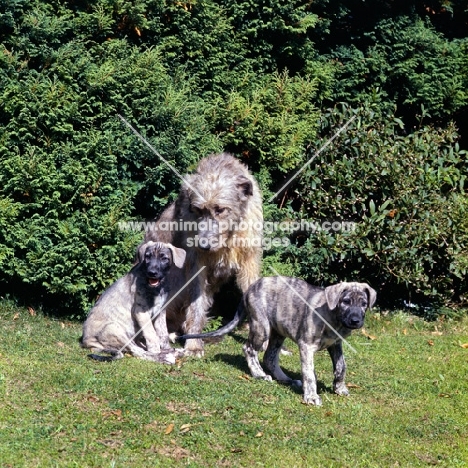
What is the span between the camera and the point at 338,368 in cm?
818

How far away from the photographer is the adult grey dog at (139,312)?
9203mm

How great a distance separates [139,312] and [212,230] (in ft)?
4.45

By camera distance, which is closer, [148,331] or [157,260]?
[157,260]

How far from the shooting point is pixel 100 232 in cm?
1016

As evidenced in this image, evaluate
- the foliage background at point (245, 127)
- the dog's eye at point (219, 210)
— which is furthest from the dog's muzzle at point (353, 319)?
the foliage background at point (245, 127)

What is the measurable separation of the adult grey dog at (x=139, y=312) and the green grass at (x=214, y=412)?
34 cm

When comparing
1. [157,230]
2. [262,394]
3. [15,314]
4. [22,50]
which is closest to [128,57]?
[22,50]

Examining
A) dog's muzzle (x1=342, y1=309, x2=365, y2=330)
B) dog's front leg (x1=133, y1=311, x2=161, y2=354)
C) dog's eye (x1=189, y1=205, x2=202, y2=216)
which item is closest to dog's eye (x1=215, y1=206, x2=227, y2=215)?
dog's eye (x1=189, y1=205, x2=202, y2=216)

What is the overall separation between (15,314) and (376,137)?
5900 mm

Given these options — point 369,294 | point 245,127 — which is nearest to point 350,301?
point 369,294

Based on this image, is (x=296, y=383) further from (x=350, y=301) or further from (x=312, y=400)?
(x=350, y=301)

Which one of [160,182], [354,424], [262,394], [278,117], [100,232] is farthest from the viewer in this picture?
[278,117]

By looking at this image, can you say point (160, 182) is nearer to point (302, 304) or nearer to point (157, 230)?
point (157, 230)

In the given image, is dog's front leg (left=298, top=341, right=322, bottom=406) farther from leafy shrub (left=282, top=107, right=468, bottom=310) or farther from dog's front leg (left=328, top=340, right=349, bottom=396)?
leafy shrub (left=282, top=107, right=468, bottom=310)
